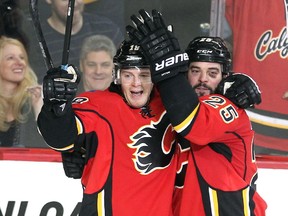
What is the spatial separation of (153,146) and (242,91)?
0.37 metres

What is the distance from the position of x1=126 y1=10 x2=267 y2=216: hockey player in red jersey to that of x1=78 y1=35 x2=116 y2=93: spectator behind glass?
4.56 feet

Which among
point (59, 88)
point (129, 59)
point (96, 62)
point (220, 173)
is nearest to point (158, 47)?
point (129, 59)

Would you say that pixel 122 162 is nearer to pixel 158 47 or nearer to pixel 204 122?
pixel 204 122

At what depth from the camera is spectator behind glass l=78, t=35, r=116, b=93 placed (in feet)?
14.5

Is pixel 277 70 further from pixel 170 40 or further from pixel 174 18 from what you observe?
pixel 170 40

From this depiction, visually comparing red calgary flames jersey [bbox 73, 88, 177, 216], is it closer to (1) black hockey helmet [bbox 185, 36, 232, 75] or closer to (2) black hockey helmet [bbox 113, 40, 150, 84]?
(2) black hockey helmet [bbox 113, 40, 150, 84]

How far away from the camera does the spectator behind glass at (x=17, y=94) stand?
4.34 meters

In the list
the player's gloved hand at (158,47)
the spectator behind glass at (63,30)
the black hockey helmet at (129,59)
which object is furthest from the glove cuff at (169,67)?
the spectator behind glass at (63,30)

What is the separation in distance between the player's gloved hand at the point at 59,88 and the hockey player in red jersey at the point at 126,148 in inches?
6.7

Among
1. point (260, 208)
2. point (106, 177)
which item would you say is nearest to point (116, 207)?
point (106, 177)

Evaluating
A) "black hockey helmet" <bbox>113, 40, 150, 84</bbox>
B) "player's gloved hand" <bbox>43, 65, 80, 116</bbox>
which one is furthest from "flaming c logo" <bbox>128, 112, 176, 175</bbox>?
"player's gloved hand" <bbox>43, 65, 80, 116</bbox>

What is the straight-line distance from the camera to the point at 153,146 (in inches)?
113

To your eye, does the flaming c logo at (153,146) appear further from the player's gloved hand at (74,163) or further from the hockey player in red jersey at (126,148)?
the player's gloved hand at (74,163)

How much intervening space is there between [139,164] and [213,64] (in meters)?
0.47
